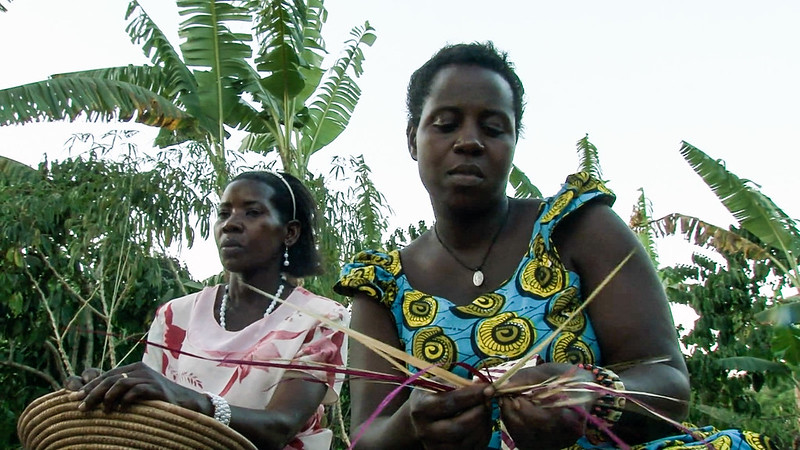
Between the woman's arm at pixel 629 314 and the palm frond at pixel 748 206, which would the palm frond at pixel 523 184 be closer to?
the palm frond at pixel 748 206

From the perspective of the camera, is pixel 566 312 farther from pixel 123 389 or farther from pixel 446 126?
pixel 123 389

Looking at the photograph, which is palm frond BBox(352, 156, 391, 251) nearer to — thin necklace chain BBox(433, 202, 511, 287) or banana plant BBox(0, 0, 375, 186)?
banana plant BBox(0, 0, 375, 186)

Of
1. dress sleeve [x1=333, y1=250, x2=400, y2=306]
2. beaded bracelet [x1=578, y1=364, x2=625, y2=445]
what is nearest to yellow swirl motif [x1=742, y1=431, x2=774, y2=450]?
beaded bracelet [x1=578, y1=364, x2=625, y2=445]

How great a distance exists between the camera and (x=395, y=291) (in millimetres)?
1825

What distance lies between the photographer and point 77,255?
5.49 m

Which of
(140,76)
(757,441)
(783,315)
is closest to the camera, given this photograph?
(757,441)

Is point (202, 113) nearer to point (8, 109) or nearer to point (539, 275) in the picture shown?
point (8, 109)

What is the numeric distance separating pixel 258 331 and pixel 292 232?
46cm

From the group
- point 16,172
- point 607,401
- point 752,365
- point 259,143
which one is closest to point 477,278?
point 607,401

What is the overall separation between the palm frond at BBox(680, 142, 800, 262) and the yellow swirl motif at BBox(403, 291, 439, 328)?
6959 mm

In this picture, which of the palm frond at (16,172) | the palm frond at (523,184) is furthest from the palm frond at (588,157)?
the palm frond at (16,172)

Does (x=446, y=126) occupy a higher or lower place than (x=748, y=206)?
lower

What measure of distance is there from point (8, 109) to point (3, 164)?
4.45 feet

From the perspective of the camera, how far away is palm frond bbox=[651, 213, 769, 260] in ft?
29.1
